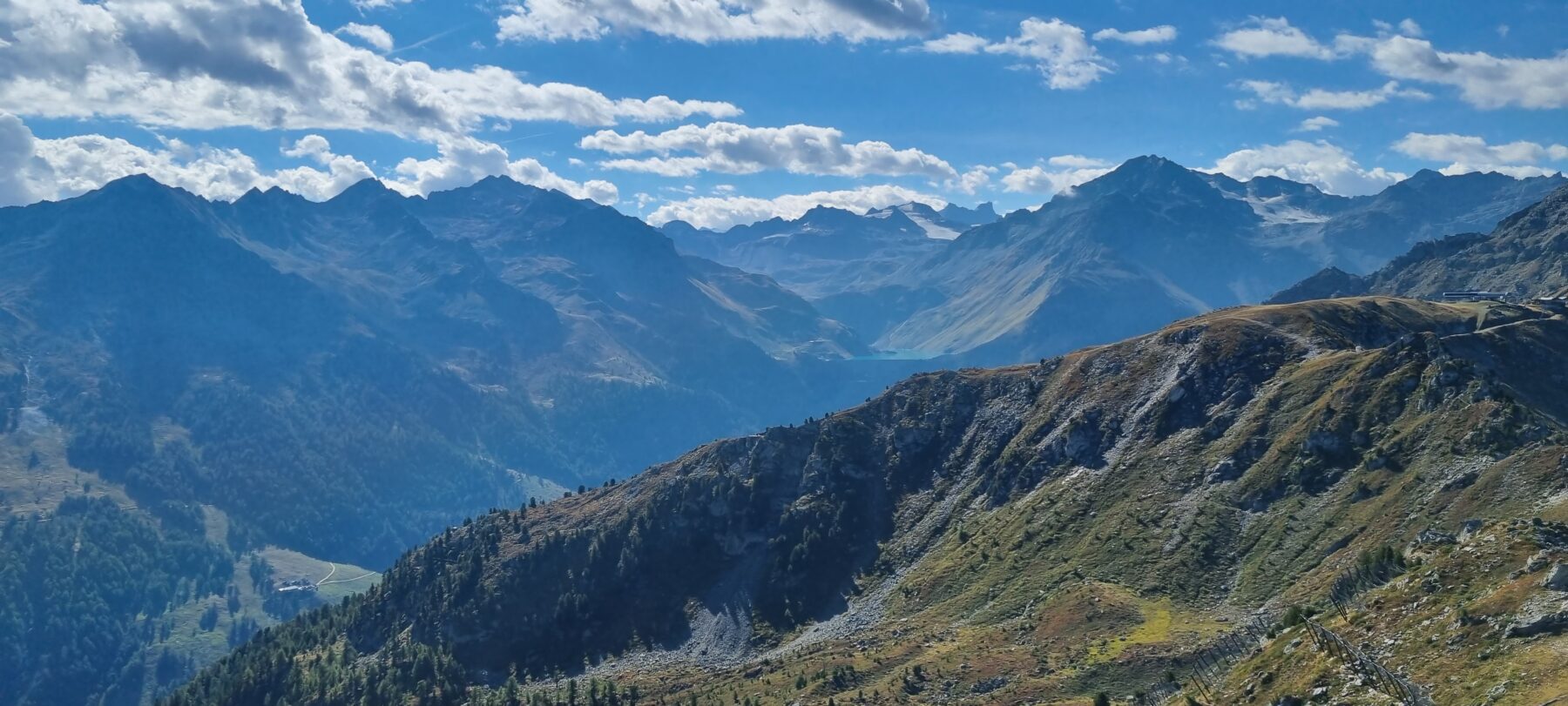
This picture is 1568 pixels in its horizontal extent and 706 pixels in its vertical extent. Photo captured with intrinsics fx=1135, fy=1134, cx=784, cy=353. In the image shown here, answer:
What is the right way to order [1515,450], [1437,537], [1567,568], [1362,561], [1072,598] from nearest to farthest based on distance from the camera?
[1567,568]
[1437,537]
[1362,561]
[1515,450]
[1072,598]

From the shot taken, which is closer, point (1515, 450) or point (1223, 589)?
point (1515, 450)

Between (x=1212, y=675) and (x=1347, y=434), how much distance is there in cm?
9322

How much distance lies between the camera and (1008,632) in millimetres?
189500

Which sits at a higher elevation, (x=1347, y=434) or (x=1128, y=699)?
(x=1347, y=434)

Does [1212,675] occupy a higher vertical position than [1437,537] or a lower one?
lower

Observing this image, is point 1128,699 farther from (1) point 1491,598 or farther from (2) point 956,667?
(1) point 1491,598

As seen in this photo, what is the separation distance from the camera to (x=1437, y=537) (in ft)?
364

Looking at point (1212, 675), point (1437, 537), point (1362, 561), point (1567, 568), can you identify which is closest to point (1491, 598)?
point (1567, 568)

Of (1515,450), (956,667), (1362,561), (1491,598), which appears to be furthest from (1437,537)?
(956,667)

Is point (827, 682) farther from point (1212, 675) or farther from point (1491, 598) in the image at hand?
point (1491, 598)

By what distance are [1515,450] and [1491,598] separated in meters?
99.8

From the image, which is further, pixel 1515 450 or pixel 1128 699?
pixel 1515 450

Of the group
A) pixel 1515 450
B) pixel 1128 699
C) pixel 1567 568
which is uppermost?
pixel 1515 450

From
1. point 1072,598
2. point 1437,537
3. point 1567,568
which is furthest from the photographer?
point 1072,598
